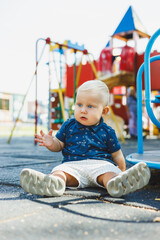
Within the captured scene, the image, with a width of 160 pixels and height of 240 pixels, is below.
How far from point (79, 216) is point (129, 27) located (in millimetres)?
8481

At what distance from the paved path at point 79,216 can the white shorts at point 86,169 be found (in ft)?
0.31

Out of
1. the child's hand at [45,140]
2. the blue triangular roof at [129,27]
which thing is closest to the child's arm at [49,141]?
the child's hand at [45,140]

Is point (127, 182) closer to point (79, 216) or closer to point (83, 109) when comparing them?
point (79, 216)

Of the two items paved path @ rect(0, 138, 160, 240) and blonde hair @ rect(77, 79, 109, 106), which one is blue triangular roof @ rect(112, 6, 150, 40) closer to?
blonde hair @ rect(77, 79, 109, 106)

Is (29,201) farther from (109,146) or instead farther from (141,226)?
(109,146)

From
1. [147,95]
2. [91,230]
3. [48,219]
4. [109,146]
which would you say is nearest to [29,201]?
[48,219]

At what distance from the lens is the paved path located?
79 centimetres

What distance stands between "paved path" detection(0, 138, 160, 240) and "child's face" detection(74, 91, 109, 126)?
0.38m

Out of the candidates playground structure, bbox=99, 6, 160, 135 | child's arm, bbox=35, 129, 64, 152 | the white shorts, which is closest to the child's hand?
child's arm, bbox=35, 129, 64, 152

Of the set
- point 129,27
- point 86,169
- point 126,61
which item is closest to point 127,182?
point 86,169

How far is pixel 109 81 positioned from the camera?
7848mm

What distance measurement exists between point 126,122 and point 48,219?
27.2ft

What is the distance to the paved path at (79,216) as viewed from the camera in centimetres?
79

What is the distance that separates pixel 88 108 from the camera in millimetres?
1566
